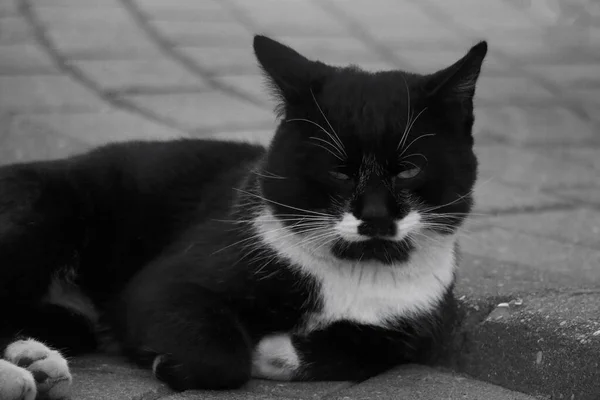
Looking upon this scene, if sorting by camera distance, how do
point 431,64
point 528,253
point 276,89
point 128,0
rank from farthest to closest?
point 128,0 < point 431,64 < point 528,253 < point 276,89

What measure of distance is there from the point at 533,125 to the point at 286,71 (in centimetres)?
334

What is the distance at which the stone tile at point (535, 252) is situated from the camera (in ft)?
13.0

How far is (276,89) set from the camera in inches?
117

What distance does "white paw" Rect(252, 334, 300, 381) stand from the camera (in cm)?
288

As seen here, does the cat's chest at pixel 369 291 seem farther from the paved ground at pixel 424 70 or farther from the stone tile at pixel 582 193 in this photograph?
the stone tile at pixel 582 193

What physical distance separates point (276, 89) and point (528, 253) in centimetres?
158

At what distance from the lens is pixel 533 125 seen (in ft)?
19.5

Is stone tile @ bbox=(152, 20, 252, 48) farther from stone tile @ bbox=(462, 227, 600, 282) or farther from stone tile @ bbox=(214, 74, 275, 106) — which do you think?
stone tile @ bbox=(462, 227, 600, 282)

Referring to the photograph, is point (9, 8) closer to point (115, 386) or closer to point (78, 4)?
point (78, 4)

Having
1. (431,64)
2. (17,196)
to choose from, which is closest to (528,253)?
(17,196)

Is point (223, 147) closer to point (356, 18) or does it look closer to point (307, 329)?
point (307, 329)

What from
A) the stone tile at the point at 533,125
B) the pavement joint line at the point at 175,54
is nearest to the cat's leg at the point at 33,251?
the pavement joint line at the point at 175,54

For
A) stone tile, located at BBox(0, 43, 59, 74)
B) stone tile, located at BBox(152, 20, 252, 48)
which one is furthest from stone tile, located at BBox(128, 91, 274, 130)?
stone tile, located at BBox(152, 20, 252, 48)

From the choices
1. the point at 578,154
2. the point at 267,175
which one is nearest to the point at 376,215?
the point at 267,175
